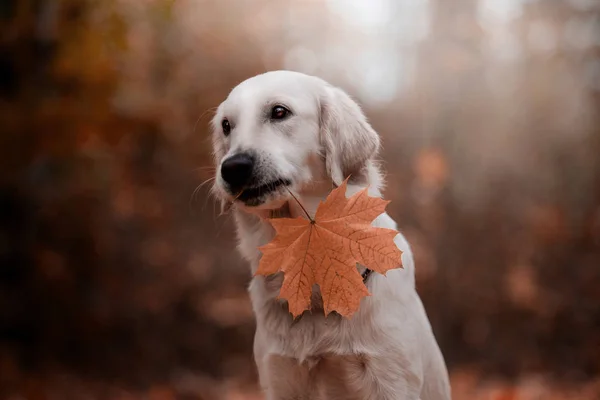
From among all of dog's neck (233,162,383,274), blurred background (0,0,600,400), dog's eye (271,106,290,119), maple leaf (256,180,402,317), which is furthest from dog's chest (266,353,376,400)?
blurred background (0,0,600,400)

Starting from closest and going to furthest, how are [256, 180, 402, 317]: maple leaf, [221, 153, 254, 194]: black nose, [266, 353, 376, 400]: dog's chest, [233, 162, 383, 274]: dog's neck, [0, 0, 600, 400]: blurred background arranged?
[256, 180, 402, 317]: maple leaf, [221, 153, 254, 194]: black nose, [266, 353, 376, 400]: dog's chest, [233, 162, 383, 274]: dog's neck, [0, 0, 600, 400]: blurred background

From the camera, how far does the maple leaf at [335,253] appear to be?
213 centimetres

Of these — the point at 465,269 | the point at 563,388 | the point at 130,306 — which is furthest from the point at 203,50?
the point at 563,388

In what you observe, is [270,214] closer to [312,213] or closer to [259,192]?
[312,213]

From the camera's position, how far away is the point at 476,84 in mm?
7816

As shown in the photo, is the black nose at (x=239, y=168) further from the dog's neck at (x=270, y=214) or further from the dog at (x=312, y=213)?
the dog's neck at (x=270, y=214)

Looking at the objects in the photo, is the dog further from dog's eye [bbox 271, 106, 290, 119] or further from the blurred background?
the blurred background

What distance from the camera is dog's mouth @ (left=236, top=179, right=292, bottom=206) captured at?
229cm

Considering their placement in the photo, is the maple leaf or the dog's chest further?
the dog's chest

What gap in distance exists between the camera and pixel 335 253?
2.15m

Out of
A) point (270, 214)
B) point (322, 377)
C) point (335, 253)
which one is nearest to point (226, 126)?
point (270, 214)

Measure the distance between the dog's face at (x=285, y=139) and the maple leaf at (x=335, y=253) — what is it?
0.21 m

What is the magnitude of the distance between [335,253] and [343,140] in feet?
1.80

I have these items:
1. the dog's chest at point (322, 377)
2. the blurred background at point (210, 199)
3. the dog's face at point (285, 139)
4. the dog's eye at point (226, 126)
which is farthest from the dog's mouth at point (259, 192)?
the blurred background at point (210, 199)
